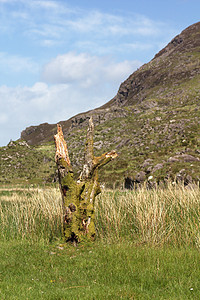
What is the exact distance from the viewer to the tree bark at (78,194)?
902cm

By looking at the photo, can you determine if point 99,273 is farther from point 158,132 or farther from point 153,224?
point 158,132

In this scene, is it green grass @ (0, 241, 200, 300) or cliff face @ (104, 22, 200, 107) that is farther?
cliff face @ (104, 22, 200, 107)

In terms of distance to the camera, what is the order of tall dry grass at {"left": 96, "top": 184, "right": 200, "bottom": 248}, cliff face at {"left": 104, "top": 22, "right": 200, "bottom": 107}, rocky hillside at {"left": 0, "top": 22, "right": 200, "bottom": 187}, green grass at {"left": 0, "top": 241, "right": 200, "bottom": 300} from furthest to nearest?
cliff face at {"left": 104, "top": 22, "right": 200, "bottom": 107}, rocky hillside at {"left": 0, "top": 22, "right": 200, "bottom": 187}, tall dry grass at {"left": 96, "top": 184, "right": 200, "bottom": 248}, green grass at {"left": 0, "top": 241, "right": 200, "bottom": 300}

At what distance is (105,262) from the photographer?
6.97m

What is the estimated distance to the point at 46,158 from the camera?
6869 cm

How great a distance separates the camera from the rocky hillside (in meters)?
26.6

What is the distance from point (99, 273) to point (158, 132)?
46.7 m

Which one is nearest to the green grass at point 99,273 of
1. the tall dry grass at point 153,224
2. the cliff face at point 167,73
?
the tall dry grass at point 153,224

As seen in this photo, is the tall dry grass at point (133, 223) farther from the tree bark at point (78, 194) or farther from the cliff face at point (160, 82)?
the cliff face at point (160, 82)

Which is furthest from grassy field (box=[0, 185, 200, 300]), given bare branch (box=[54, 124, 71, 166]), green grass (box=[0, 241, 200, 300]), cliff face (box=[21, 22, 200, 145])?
cliff face (box=[21, 22, 200, 145])

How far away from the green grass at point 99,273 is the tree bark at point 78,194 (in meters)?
0.76

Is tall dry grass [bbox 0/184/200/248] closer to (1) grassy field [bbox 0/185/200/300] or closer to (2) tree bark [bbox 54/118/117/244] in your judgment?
(1) grassy field [bbox 0/185/200/300]

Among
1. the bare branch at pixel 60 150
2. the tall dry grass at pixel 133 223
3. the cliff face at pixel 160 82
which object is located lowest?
the tall dry grass at pixel 133 223

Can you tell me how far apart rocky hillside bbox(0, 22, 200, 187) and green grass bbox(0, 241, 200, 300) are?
1429cm
